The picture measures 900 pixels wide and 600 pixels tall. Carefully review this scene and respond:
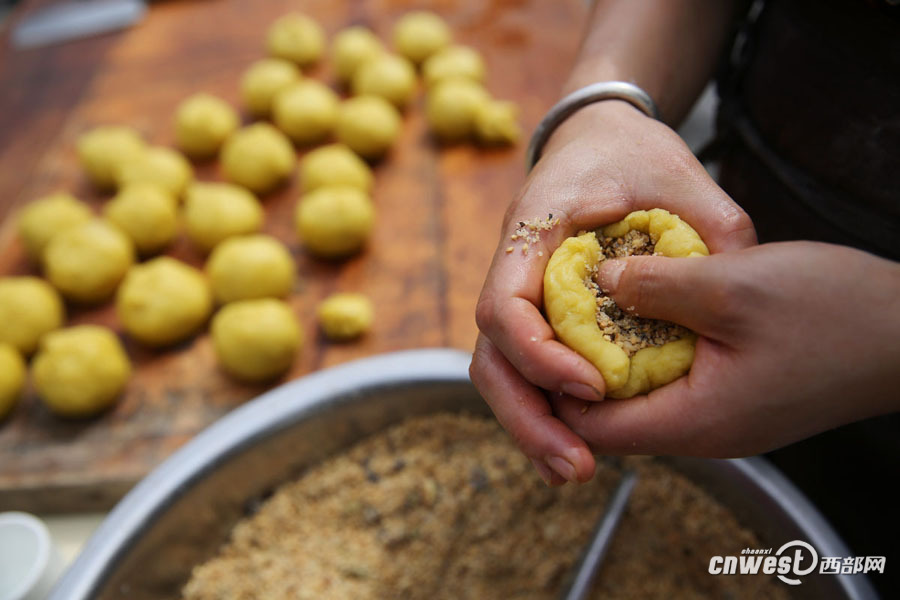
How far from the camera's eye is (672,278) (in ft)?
2.20

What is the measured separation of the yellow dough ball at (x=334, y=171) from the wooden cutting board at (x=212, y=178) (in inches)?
3.5

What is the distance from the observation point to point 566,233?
2.77 feet

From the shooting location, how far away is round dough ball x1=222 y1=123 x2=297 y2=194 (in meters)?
1.96

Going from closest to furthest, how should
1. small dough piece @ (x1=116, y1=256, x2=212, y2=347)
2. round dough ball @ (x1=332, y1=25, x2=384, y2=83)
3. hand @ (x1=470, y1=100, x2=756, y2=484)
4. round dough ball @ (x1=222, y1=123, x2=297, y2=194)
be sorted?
hand @ (x1=470, y1=100, x2=756, y2=484) → small dough piece @ (x1=116, y1=256, x2=212, y2=347) → round dough ball @ (x1=222, y1=123, x2=297, y2=194) → round dough ball @ (x1=332, y1=25, x2=384, y2=83)

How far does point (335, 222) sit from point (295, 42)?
1024 mm

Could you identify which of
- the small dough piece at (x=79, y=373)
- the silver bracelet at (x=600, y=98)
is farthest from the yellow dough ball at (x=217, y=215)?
the silver bracelet at (x=600, y=98)

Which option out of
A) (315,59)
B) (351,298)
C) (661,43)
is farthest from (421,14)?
(661,43)

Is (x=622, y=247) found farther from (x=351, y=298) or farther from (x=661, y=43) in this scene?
(x=351, y=298)

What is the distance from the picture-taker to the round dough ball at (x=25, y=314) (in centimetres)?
164

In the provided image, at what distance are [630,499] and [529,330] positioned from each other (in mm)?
656

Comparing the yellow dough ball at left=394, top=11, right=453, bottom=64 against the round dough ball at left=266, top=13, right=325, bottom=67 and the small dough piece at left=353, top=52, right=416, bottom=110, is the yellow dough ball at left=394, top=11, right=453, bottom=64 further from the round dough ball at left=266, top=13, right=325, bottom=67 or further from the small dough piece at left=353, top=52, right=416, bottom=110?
the round dough ball at left=266, top=13, right=325, bottom=67

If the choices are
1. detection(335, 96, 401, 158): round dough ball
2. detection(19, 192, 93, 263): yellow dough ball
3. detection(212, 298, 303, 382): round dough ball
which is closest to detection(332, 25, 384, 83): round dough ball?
detection(335, 96, 401, 158): round dough ball

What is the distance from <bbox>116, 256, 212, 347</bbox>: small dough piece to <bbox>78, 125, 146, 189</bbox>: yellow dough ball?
1.80ft

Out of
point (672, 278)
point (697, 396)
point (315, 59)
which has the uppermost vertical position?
point (672, 278)
